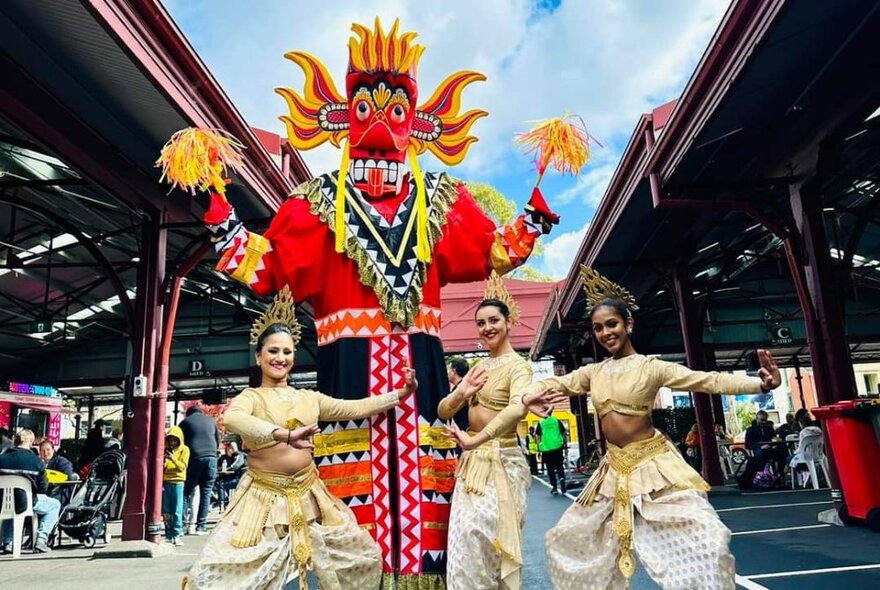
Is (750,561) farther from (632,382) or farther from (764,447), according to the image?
(764,447)

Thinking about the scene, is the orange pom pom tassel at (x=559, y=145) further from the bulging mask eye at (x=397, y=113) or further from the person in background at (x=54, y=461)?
the person in background at (x=54, y=461)

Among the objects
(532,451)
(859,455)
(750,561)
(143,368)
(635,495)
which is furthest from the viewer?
(532,451)

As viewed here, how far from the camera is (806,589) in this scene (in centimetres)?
407

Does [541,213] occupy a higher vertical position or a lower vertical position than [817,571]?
higher

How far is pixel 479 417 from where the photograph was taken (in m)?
3.06

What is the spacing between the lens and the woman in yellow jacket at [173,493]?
752 cm

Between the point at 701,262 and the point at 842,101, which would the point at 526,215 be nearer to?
the point at 842,101

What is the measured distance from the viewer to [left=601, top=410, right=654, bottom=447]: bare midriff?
2986mm

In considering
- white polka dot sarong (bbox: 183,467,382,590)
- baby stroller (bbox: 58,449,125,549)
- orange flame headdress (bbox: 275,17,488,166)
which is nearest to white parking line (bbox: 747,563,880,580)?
white polka dot sarong (bbox: 183,467,382,590)

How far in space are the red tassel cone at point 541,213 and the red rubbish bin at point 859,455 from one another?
4.16m

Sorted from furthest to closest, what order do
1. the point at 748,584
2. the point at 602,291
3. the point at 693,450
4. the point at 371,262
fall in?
the point at 693,450 < the point at 748,584 < the point at 602,291 < the point at 371,262

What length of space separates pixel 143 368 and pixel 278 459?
193 inches

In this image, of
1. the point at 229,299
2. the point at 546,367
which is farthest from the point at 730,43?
the point at 546,367

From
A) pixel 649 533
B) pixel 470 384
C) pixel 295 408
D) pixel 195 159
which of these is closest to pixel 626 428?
pixel 649 533
